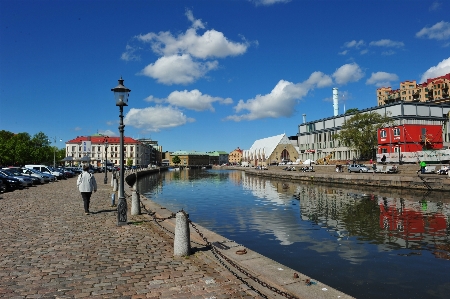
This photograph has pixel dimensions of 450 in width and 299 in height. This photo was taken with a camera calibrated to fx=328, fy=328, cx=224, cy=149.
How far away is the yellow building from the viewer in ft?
415

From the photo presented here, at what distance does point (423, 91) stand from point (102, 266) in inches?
6176

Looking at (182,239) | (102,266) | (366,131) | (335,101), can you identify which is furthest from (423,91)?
(102,266)

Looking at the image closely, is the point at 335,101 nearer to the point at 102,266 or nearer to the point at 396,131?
the point at 396,131

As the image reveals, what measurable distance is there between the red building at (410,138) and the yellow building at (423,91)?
47083 millimetres

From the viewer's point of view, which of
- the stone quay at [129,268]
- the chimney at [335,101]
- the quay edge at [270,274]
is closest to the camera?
the quay edge at [270,274]

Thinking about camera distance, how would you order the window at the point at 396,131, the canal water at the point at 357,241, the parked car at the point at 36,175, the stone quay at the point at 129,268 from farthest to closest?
the window at the point at 396,131, the parked car at the point at 36,175, the canal water at the point at 357,241, the stone quay at the point at 129,268

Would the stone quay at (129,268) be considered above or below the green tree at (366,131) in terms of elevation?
below

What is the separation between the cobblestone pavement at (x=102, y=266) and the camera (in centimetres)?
612

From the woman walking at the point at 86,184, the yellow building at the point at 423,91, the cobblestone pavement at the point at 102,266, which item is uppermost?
the yellow building at the point at 423,91

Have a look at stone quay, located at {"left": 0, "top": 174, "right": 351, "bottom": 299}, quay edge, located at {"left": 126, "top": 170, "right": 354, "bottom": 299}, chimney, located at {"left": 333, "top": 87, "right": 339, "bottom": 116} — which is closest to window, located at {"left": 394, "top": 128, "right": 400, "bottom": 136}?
chimney, located at {"left": 333, "top": 87, "right": 339, "bottom": 116}

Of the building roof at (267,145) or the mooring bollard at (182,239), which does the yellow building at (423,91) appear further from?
the mooring bollard at (182,239)

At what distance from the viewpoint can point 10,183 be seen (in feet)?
99.6

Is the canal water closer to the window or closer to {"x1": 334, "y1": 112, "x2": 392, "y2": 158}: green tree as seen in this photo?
{"x1": 334, "y1": 112, "x2": 392, "y2": 158}: green tree

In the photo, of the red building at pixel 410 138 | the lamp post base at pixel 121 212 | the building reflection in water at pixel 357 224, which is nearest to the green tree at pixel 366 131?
the red building at pixel 410 138
